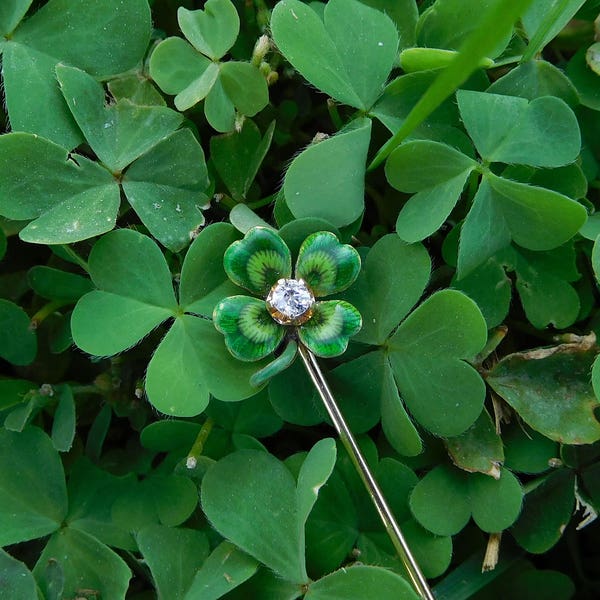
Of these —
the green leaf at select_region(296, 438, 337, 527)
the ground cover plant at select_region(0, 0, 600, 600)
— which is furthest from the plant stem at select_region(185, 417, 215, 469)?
the green leaf at select_region(296, 438, 337, 527)

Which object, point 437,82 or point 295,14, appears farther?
Answer: point 295,14

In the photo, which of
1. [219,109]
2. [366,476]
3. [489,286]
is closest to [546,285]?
[489,286]

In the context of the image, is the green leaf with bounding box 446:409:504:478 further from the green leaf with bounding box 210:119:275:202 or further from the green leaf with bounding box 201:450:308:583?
the green leaf with bounding box 210:119:275:202

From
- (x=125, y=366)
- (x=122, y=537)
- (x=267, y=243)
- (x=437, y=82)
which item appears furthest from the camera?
(x=125, y=366)

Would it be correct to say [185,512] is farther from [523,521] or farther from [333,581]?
[523,521]

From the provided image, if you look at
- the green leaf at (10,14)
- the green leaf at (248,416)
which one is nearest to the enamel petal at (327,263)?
the green leaf at (248,416)

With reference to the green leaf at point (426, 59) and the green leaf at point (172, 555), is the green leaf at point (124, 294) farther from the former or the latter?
the green leaf at point (426, 59)

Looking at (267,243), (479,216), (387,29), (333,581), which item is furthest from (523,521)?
(387,29)
